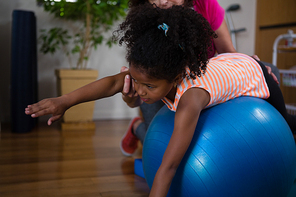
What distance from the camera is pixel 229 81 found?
98 centimetres

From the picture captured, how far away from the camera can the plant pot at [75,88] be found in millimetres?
2535

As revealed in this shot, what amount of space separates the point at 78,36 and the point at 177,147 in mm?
2247

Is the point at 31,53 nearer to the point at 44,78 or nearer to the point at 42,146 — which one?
the point at 44,78

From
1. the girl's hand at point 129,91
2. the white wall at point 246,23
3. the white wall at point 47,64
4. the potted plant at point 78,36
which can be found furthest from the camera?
the white wall at point 246,23

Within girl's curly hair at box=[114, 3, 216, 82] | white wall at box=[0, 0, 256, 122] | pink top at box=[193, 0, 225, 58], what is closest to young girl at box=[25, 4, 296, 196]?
girl's curly hair at box=[114, 3, 216, 82]

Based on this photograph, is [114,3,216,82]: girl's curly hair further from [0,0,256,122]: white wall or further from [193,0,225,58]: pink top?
[0,0,256,122]: white wall

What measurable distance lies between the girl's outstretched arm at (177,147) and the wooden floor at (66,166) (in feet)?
1.62

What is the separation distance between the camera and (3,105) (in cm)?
A: 274

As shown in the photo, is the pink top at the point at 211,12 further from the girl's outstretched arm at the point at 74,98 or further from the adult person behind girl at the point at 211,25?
the girl's outstretched arm at the point at 74,98

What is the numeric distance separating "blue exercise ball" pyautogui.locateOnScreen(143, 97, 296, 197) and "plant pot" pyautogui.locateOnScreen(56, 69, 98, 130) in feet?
5.56

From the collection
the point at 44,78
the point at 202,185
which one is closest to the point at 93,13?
the point at 44,78

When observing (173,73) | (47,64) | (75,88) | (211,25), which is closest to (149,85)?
(173,73)

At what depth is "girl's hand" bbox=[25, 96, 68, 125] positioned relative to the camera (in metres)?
0.90

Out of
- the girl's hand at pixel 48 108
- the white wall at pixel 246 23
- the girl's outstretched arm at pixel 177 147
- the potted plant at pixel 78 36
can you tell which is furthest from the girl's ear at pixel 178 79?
the white wall at pixel 246 23
